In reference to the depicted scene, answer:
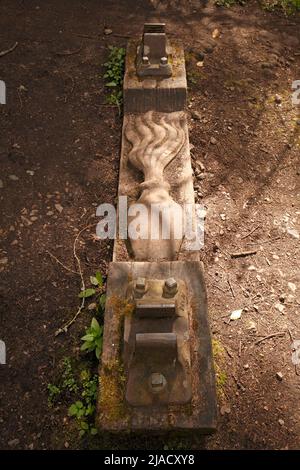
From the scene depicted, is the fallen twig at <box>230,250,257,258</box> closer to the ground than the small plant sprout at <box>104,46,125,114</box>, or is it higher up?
closer to the ground

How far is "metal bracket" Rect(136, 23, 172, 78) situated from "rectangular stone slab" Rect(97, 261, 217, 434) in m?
2.26

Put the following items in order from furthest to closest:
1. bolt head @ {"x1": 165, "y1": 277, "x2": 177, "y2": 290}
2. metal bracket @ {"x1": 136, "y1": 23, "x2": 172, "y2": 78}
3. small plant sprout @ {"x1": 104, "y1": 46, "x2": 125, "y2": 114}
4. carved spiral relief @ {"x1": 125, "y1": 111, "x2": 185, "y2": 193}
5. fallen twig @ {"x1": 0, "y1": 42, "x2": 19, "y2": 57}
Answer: fallen twig @ {"x1": 0, "y1": 42, "x2": 19, "y2": 57}
small plant sprout @ {"x1": 104, "y1": 46, "x2": 125, "y2": 114}
metal bracket @ {"x1": 136, "y1": 23, "x2": 172, "y2": 78}
carved spiral relief @ {"x1": 125, "y1": 111, "x2": 185, "y2": 193}
bolt head @ {"x1": 165, "y1": 277, "x2": 177, "y2": 290}

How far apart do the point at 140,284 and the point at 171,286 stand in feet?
0.62

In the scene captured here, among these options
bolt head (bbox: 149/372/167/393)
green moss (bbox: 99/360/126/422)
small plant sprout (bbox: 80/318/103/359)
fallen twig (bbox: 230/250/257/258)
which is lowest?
small plant sprout (bbox: 80/318/103/359)

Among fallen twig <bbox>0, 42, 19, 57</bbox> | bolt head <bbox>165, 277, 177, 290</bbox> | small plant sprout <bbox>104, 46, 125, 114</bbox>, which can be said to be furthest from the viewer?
fallen twig <bbox>0, 42, 19, 57</bbox>

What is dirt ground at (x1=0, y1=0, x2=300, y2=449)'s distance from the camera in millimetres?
2893

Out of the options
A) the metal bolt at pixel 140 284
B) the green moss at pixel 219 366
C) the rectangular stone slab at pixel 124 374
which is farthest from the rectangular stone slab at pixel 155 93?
the green moss at pixel 219 366

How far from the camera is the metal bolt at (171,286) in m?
2.71

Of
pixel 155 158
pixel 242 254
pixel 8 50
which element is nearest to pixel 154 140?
pixel 155 158

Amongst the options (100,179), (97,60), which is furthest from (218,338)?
(97,60)

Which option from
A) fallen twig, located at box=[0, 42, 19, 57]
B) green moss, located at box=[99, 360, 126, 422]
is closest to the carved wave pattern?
green moss, located at box=[99, 360, 126, 422]

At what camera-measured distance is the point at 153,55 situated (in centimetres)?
456

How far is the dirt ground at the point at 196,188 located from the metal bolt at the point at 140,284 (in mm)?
666

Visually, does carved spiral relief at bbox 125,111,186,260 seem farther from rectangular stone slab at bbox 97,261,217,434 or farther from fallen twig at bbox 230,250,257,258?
fallen twig at bbox 230,250,257,258
